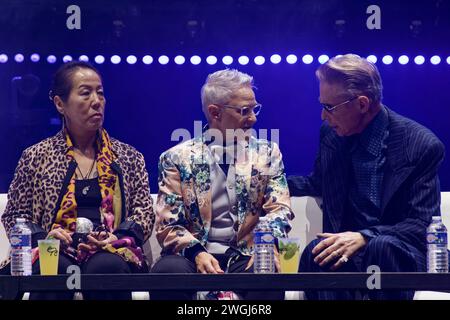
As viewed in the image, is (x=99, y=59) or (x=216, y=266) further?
(x=99, y=59)

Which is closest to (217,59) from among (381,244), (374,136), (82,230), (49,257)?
(374,136)

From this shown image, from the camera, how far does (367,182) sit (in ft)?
13.9

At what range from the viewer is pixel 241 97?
4.21 metres

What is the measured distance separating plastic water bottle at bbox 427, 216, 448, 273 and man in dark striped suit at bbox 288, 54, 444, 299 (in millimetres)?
107

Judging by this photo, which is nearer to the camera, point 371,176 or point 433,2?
point 371,176

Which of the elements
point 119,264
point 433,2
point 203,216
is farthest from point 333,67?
point 433,2

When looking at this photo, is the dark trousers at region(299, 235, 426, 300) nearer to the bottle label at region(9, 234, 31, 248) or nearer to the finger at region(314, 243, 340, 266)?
the finger at region(314, 243, 340, 266)

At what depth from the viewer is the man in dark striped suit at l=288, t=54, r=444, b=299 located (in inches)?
158

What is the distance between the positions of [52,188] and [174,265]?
640 millimetres

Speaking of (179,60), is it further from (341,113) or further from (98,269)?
(98,269)

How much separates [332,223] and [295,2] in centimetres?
184
